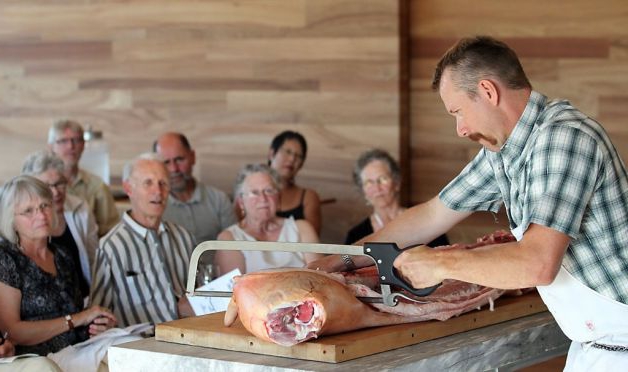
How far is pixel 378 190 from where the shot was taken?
211 inches

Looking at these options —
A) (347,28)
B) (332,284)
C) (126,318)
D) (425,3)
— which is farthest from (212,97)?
(332,284)

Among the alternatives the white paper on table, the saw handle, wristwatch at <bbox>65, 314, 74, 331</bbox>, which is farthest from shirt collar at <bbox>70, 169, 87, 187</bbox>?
the saw handle

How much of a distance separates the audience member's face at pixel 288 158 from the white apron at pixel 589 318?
3.65 metres

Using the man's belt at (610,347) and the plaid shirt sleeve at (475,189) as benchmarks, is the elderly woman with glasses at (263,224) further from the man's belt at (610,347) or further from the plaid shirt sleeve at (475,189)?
the man's belt at (610,347)

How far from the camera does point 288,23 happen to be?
6891 millimetres

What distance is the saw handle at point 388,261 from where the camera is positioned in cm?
259

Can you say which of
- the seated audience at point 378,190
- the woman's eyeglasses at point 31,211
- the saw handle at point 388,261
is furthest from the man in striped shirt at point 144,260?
the saw handle at point 388,261

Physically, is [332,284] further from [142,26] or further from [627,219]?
[142,26]

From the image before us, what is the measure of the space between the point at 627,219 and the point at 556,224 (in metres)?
0.24

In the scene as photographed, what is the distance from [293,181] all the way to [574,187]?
154 inches

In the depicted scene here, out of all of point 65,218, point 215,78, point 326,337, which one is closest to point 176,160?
point 65,218

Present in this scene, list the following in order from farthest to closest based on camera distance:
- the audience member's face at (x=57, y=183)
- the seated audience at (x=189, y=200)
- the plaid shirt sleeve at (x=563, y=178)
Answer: the seated audience at (x=189, y=200), the audience member's face at (x=57, y=183), the plaid shirt sleeve at (x=563, y=178)

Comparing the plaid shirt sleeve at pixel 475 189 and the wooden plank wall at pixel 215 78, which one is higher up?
the wooden plank wall at pixel 215 78

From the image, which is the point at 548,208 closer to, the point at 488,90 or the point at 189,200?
the point at 488,90
